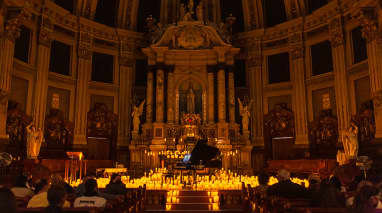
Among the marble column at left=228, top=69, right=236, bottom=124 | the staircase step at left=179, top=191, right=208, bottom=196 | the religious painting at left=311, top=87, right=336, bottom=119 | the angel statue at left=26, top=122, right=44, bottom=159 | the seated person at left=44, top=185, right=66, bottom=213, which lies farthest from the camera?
the marble column at left=228, top=69, right=236, bottom=124

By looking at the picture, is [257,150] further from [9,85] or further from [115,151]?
[9,85]

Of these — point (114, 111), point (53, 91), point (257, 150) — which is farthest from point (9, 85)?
point (257, 150)

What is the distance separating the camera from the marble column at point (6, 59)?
14.9 m

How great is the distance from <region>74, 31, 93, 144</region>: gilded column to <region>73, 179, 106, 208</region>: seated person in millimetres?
14656

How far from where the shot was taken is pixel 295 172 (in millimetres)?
18656

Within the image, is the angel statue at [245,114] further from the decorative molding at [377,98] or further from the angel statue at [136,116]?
the decorative molding at [377,98]

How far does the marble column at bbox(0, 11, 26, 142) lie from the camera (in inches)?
586

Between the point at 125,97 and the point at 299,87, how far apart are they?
1115 cm

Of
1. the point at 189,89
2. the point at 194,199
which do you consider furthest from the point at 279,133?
the point at 194,199

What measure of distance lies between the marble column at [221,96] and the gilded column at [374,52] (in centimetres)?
862

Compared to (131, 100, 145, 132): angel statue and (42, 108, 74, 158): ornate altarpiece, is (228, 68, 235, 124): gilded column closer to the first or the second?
(131, 100, 145, 132): angel statue

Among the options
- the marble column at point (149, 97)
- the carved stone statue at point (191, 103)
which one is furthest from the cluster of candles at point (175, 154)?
the carved stone statue at point (191, 103)

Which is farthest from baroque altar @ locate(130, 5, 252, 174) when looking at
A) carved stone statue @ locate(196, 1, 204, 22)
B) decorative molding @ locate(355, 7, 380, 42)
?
decorative molding @ locate(355, 7, 380, 42)

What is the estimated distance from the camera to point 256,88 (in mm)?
22438
